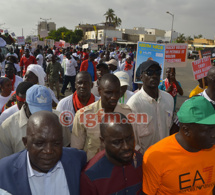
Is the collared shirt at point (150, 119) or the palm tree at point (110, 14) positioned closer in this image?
the collared shirt at point (150, 119)

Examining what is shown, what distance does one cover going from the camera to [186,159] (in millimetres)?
1850

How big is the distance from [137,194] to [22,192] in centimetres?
90

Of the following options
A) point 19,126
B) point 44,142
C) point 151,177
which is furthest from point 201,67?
point 44,142

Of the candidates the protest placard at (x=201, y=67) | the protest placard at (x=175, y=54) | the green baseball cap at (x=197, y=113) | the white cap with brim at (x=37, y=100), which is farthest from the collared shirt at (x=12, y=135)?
the protest placard at (x=175, y=54)

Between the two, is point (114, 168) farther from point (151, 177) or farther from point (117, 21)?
point (117, 21)

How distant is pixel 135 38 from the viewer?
79312 millimetres

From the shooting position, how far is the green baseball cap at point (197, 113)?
1725 mm

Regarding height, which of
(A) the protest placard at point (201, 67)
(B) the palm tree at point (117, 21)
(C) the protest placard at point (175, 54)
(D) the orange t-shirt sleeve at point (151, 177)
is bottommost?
(D) the orange t-shirt sleeve at point (151, 177)

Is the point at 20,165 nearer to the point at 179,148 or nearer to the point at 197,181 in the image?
the point at 179,148

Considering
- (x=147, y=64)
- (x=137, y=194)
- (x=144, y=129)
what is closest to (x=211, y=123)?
(x=137, y=194)

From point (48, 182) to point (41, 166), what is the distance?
146 millimetres

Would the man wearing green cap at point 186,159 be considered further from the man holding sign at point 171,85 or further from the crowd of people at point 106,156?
the man holding sign at point 171,85

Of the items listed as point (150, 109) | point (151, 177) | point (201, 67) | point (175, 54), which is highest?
point (175, 54)

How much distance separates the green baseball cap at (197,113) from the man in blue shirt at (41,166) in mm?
976
